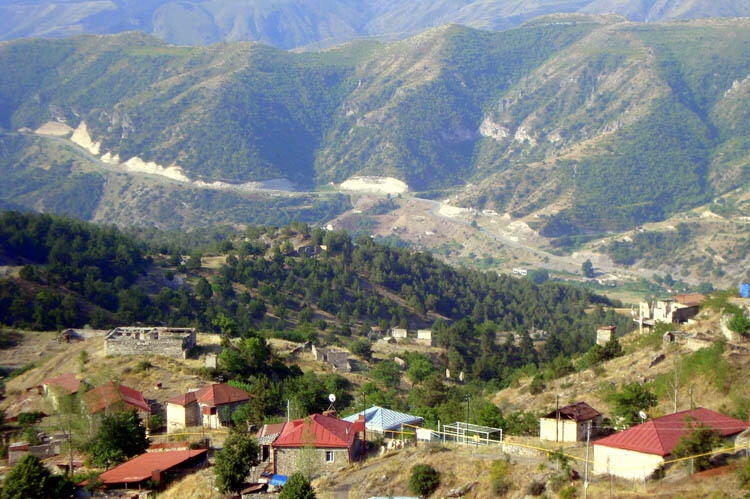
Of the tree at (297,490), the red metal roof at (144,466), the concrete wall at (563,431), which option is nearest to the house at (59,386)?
the red metal roof at (144,466)

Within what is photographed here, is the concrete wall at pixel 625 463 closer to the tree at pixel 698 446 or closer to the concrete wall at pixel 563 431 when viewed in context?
the tree at pixel 698 446

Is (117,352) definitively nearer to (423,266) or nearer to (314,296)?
(314,296)

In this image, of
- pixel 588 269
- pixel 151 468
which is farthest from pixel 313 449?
pixel 588 269

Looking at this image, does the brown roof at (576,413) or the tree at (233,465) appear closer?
the tree at (233,465)

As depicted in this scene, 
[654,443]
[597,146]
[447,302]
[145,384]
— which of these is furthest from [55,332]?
[597,146]

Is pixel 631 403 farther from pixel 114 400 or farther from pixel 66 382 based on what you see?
pixel 66 382

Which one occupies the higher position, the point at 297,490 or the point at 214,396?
the point at 214,396
